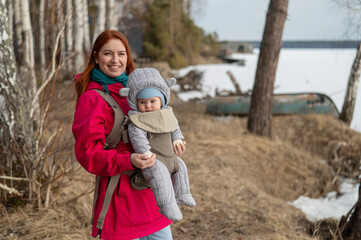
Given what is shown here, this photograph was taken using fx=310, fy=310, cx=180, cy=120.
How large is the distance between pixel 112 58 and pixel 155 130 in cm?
51

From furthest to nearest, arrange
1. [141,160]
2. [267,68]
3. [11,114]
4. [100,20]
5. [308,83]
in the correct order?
[308,83]
[100,20]
[267,68]
[11,114]
[141,160]

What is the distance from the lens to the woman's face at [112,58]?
5.82ft

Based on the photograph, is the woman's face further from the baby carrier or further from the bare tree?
the bare tree

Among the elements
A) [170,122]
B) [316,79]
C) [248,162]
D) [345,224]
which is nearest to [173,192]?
[170,122]

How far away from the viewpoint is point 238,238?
3404 mm

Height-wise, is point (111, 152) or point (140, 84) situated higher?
point (140, 84)

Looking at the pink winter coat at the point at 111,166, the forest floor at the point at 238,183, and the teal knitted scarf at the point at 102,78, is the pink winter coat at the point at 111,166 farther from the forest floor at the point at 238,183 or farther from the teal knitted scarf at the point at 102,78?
the forest floor at the point at 238,183

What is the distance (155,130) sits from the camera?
5.32 ft

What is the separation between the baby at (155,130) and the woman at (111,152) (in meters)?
0.08

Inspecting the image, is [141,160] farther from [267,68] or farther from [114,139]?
[267,68]

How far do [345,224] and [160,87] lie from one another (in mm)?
2990

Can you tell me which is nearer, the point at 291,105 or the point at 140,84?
the point at 140,84

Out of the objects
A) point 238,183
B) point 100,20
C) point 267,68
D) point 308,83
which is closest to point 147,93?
point 238,183

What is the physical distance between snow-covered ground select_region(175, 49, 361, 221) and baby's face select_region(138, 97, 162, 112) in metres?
3.89
